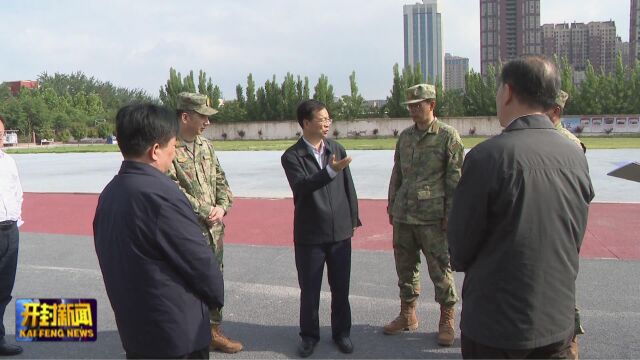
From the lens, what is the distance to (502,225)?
1917 mm

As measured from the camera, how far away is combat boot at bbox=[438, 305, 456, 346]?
3.96 metres

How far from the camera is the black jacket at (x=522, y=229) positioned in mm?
1884

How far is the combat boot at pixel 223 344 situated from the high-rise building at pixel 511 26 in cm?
9819

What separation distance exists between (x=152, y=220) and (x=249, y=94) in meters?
60.0

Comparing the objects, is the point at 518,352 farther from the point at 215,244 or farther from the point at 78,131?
the point at 78,131

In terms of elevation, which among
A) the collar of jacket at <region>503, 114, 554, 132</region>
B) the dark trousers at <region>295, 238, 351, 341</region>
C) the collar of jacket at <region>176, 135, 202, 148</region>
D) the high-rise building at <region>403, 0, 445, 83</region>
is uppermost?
the high-rise building at <region>403, 0, 445, 83</region>

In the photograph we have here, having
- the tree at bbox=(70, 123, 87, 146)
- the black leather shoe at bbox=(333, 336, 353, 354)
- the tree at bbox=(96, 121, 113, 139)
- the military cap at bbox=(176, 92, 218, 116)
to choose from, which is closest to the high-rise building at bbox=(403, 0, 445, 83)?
the tree at bbox=(96, 121, 113, 139)

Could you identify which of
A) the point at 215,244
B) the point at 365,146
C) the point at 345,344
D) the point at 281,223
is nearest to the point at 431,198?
the point at 345,344

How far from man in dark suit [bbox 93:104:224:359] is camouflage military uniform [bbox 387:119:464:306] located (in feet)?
7.16

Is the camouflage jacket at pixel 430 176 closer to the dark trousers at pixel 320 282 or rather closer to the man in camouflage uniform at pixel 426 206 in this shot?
the man in camouflage uniform at pixel 426 206

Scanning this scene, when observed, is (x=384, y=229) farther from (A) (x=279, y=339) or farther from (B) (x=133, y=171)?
(B) (x=133, y=171)

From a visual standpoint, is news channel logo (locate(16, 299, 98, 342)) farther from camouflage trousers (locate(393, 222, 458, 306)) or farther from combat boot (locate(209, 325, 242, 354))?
camouflage trousers (locate(393, 222, 458, 306))

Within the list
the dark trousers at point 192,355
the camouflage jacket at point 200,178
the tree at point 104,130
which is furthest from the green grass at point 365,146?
the dark trousers at point 192,355

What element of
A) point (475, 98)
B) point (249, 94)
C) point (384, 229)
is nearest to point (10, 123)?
point (249, 94)
